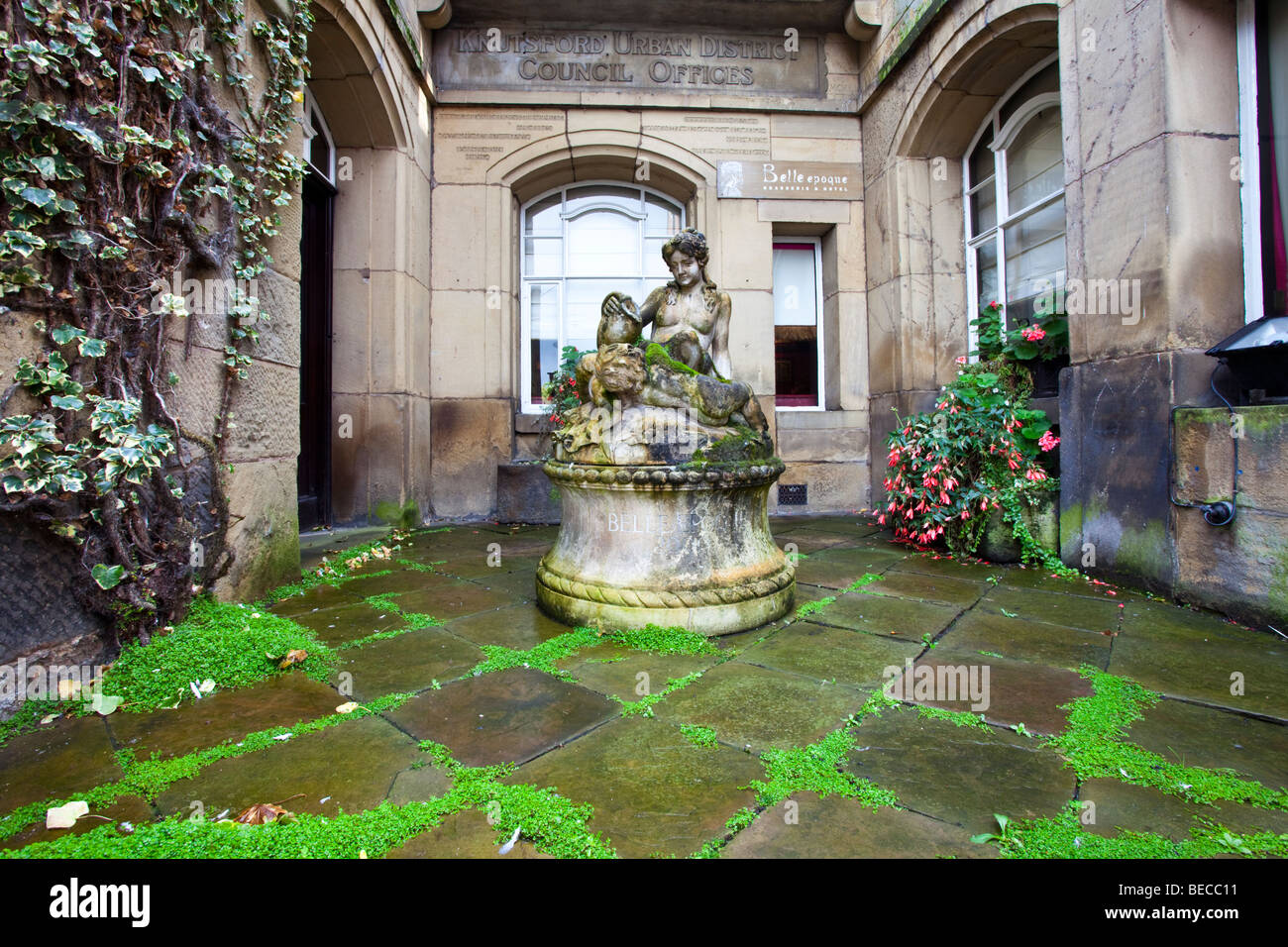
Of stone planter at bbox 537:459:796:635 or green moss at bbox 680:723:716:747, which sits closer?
green moss at bbox 680:723:716:747

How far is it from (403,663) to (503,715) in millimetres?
682

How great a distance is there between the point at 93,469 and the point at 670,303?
2706 mm

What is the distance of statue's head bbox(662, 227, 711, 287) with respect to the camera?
3303 mm

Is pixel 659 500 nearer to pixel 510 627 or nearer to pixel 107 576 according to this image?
pixel 510 627

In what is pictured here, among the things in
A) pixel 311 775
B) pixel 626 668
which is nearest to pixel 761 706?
pixel 626 668

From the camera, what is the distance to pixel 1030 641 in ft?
8.51

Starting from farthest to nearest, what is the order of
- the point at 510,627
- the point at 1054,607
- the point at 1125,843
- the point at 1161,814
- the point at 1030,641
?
the point at 1054,607
the point at 510,627
the point at 1030,641
the point at 1161,814
the point at 1125,843

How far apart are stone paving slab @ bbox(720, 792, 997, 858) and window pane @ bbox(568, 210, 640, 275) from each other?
20.1 feet

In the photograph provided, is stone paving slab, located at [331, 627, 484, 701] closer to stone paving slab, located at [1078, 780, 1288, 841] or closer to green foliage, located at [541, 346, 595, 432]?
stone paving slab, located at [1078, 780, 1288, 841]

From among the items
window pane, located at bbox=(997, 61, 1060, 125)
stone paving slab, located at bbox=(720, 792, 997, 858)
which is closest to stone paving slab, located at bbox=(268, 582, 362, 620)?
stone paving slab, located at bbox=(720, 792, 997, 858)

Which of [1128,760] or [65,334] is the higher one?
[65,334]

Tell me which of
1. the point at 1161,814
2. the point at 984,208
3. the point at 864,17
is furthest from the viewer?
the point at 864,17
